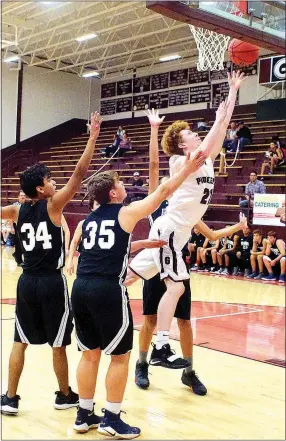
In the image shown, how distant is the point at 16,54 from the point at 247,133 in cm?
1041

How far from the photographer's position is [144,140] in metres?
19.6

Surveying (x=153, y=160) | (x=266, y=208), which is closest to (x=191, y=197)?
(x=153, y=160)

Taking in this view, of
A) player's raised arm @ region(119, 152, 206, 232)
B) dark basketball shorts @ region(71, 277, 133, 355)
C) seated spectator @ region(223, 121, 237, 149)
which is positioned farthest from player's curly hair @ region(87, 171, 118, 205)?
seated spectator @ region(223, 121, 237, 149)

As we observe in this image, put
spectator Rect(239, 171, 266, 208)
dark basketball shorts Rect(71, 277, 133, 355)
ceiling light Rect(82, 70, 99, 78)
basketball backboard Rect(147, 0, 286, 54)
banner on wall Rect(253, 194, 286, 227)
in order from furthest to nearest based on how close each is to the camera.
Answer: ceiling light Rect(82, 70, 99, 78)
spectator Rect(239, 171, 266, 208)
banner on wall Rect(253, 194, 286, 227)
basketball backboard Rect(147, 0, 286, 54)
dark basketball shorts Rect(71, 277, 133, 355)

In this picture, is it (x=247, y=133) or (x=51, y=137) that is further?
(x=51, y=137)

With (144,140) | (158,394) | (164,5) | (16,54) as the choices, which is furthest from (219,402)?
(16,54)

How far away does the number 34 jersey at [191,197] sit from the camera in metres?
3.70

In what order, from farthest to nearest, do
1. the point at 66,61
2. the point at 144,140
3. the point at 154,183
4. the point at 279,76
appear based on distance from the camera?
the point at 66,61 < the point at 144,140 < the point at 279,76 < the point at 154,183

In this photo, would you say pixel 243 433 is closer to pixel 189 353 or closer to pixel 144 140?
pixel 189 353

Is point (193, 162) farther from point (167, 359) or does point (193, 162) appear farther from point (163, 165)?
point (163, 165)

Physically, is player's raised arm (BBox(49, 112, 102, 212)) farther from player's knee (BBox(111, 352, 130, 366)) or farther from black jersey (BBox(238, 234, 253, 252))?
black jersey (BBox(238, 234, 253, 252))

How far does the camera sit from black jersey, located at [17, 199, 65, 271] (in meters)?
3.34

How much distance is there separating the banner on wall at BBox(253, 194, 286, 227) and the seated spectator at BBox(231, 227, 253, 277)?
36 centimetres

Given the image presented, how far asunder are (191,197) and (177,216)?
162 mm
